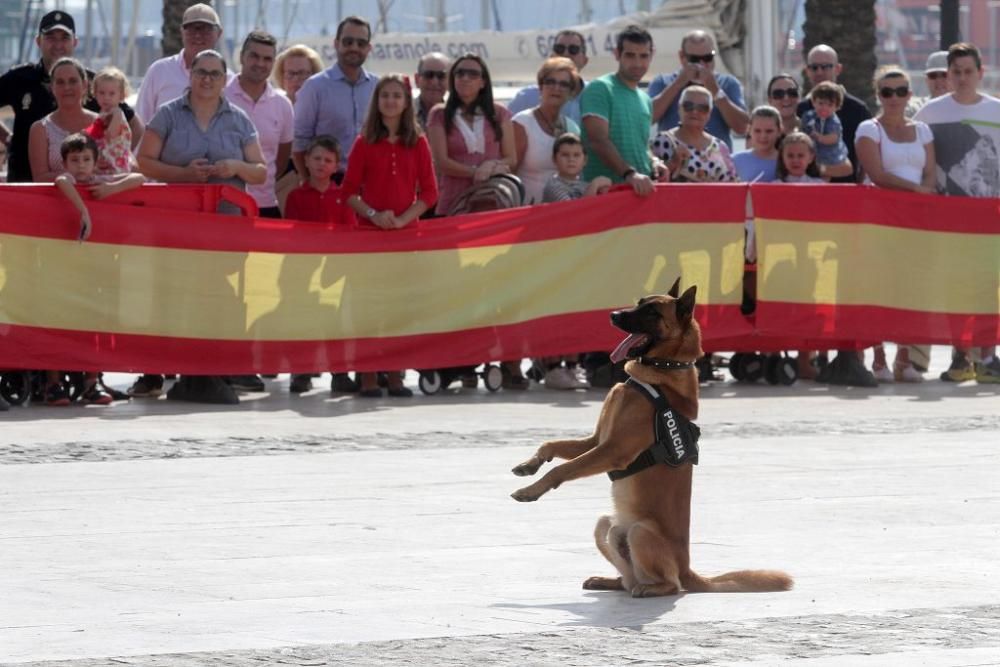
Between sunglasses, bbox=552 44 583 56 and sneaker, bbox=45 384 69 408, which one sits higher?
sunglasses, bbox=552 44 583 56

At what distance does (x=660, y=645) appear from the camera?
680 cm

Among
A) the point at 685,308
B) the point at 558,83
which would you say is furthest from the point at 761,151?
the point at 685,308

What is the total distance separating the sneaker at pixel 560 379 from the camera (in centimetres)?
1516

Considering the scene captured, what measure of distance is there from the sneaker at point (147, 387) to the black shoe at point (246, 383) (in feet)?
2.06

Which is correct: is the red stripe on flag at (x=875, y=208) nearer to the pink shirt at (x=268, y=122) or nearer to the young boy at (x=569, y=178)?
the young boy at (x=569, y=178)

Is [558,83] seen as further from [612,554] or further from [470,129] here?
[612,554]

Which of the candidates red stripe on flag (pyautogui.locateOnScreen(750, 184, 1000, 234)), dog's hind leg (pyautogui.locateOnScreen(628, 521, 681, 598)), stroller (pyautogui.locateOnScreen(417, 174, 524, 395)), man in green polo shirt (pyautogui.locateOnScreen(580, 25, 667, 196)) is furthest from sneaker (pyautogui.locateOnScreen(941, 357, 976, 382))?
dog's hind leg (pyautogui.locateOnScreen(628, 521, 681, 598))

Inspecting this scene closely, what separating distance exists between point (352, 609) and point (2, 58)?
81.7 metres

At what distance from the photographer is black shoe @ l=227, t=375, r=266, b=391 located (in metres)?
14.8

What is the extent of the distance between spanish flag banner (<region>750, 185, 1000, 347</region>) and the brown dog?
7.96 metres

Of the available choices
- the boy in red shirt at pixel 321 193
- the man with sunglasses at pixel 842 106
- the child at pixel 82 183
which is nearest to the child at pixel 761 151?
the man with sunglasses at pixel 842 106

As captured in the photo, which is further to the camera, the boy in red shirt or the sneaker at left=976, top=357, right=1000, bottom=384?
A: the sneaker at left=976, top=357, right=1000, bottom=384

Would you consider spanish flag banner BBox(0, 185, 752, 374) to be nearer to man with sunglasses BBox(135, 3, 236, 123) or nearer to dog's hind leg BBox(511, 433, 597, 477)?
man with sunglasses BBox(135, 3, 236, 123)

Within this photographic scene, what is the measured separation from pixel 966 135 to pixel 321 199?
4889 millimetres
